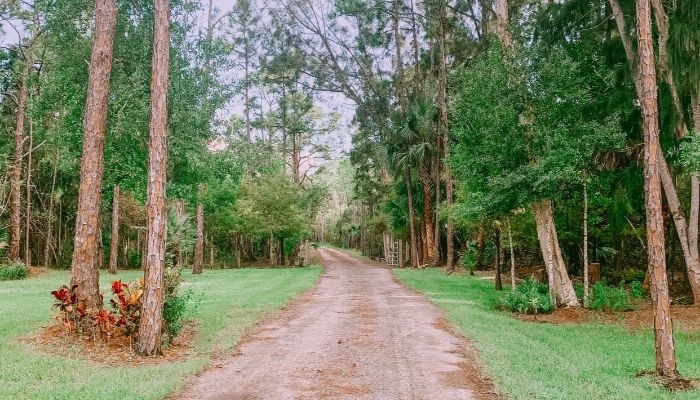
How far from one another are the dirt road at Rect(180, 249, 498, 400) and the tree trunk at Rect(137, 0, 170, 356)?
141cm

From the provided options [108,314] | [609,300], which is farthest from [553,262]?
[108,314]

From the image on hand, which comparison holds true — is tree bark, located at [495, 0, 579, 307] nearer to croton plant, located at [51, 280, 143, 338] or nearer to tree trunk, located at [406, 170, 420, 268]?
croton plant, located at [51, 280, 143, 338]

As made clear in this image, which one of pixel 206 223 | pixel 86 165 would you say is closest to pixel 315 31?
pixel 206 223

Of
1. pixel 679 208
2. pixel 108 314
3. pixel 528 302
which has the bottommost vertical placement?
pixel 528 302

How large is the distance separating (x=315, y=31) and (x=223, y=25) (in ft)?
24.3

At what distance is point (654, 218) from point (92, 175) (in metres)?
9.06

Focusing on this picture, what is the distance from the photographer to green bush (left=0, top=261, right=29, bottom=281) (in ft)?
72.3

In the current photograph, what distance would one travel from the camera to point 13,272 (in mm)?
22359

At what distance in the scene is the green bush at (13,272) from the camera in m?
22.0

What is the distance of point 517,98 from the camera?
12.8 metres

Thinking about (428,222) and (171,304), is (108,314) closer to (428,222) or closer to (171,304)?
(171,304)

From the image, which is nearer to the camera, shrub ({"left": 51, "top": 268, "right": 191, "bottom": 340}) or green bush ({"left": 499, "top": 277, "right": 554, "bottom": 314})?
shrub ({"left": 51, "top": 268, "right": 191, "bottom": 340})

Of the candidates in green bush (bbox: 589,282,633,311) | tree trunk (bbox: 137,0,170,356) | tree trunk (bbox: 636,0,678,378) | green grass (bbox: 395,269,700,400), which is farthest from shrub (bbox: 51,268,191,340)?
green bush (bbox: 589,282,633,311)

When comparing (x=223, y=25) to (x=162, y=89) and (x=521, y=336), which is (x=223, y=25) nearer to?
Answer: (x=162, y=89)
